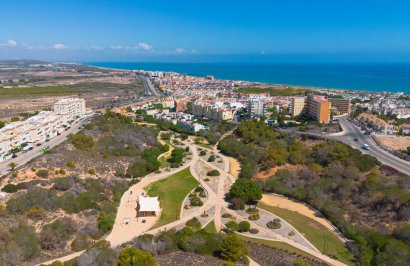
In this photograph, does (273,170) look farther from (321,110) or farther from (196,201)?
(321,110)

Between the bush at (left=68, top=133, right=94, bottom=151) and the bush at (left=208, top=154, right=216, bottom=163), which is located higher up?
the bush at (left=68, top=133, right=94, bottom=151)

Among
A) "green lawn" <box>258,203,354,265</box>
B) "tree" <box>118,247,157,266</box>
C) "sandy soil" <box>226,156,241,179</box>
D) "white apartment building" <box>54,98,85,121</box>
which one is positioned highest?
"white apartment building" <box>54,98,85,121</box>

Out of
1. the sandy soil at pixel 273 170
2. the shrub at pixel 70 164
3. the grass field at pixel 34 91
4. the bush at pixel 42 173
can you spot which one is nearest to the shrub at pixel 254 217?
the sandy soil at pixel 273 170

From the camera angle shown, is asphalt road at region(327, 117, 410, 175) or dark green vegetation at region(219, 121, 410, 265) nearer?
dark green vegetation at region(219, 121, 410, 265)

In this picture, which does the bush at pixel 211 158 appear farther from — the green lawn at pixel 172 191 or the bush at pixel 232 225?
the bush at pixel 232 225

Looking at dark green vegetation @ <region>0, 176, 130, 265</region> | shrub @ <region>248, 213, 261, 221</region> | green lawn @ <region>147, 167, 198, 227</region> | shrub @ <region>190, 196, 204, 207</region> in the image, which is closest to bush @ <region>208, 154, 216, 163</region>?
→ green lawn @ <region>147, 167, 198, 227</region>

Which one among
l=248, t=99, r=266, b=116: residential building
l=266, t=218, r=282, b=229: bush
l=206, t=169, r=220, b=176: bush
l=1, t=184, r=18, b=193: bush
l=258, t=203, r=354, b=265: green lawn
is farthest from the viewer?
l=248, t=99, r=266, b=116: residential building

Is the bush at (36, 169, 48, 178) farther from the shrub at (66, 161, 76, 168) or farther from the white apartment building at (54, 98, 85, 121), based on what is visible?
the white apartment building at (54, 98, 85, 121)

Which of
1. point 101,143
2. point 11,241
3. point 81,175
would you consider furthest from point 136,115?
point 11,241
